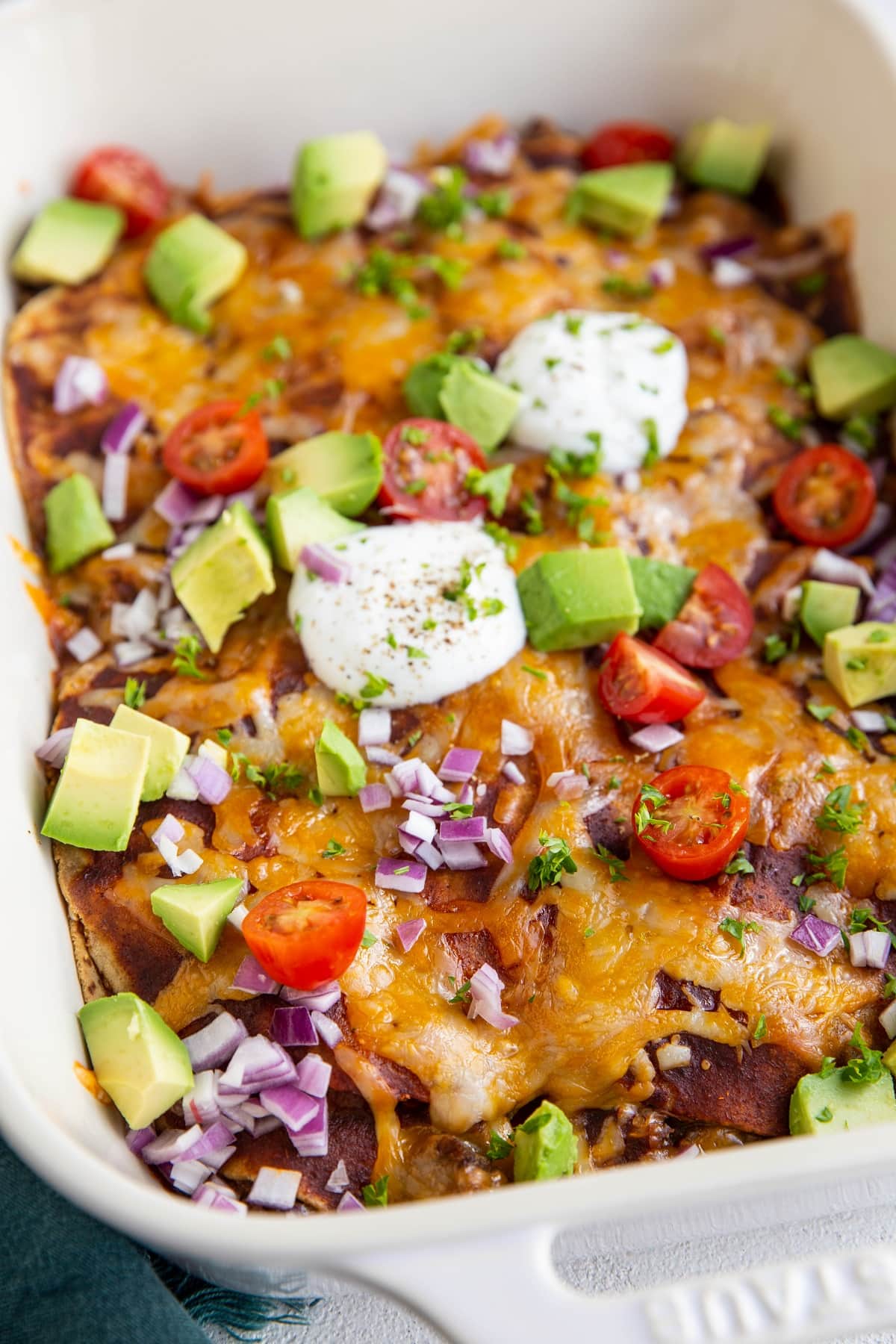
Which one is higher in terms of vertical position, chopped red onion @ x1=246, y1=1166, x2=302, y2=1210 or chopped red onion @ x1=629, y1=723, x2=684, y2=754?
chopped red onion @ x1=629, y1=723, x2=684, y2=754

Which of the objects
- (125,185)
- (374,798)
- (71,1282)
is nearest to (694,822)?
(374,798)

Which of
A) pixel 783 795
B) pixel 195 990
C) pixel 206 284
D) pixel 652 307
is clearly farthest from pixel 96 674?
pixel 652 307

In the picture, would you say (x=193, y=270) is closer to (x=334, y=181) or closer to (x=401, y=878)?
(x=334, y=181)

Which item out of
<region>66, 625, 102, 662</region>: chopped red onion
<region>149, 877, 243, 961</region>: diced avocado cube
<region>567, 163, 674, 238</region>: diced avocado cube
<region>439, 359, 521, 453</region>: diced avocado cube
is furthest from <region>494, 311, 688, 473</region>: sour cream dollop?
<region>149, 877, 243, 961</region>: diced avocado cube

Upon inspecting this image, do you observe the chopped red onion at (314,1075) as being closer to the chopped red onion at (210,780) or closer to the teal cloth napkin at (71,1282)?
the teal cloth napkin at (71,1282)

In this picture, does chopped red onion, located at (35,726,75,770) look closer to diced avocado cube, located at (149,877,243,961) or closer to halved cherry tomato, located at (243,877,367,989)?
diced avocado cube, located at (149,877,243,961)

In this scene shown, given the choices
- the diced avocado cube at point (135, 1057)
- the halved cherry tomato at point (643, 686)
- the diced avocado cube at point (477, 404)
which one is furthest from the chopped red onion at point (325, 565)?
the diced avocado cube at point (135, 1057)
